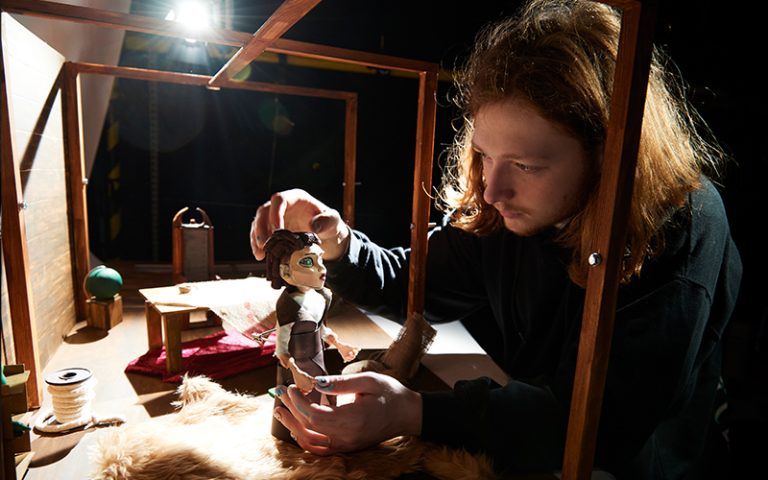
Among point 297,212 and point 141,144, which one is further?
point 141,144

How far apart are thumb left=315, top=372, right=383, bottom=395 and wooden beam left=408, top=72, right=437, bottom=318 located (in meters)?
0.54

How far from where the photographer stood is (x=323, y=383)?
2.63 feet

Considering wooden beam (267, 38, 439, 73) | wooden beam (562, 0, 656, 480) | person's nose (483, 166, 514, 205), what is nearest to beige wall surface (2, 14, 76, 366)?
wooden beam (267, 38, 439, 73)

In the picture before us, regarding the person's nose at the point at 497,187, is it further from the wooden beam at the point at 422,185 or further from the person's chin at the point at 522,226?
the wooden beam at the point at 422,185

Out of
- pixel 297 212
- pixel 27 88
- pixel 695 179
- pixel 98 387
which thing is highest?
pixel 27 88

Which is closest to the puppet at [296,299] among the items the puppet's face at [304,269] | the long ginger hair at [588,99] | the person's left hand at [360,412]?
the puppet's face at [304,269]

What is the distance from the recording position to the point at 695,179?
85 cm

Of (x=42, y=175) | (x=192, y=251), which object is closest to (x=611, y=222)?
(x=42, y=175)

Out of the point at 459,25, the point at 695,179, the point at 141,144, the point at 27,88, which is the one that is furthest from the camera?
the point at 141,144

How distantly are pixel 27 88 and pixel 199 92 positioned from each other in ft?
5.08

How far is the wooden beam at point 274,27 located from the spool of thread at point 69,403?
2.55 ft

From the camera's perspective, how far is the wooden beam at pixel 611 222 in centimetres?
53

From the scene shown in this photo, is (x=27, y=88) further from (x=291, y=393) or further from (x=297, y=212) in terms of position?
(x=291, y=393)

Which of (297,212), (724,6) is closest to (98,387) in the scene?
(297,212)
